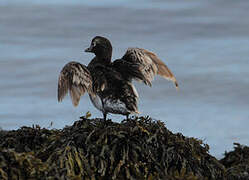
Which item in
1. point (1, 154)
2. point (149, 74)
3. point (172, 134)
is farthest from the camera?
point (149, 74)

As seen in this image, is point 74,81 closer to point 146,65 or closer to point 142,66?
point 142,66

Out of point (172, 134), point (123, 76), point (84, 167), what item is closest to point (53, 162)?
point (84, 167)

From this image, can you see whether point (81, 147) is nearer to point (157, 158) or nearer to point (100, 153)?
point (100, 153)

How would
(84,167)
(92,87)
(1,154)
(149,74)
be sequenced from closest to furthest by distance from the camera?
(1,154) → (84,167) → (92,87) → (149,74)

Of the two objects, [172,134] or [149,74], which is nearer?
[172,134]

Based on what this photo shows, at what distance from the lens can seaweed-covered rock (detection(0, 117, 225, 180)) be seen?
778cm

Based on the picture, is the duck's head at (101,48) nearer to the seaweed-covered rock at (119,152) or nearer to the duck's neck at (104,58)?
the duck's neck at (104,58)

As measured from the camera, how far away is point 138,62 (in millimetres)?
10227

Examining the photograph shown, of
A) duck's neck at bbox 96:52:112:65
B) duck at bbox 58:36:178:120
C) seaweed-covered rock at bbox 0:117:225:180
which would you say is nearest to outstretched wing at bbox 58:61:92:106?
duck at bbox 58:36:178:120

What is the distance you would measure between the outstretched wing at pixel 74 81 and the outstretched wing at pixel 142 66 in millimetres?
779

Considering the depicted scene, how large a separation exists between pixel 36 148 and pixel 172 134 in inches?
74.7

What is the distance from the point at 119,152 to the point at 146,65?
2.54 metres

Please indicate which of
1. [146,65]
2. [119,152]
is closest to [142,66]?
[146,65]

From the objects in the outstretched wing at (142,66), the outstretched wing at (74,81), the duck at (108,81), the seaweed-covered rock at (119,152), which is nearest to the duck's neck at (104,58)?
the duck at (108,81)
